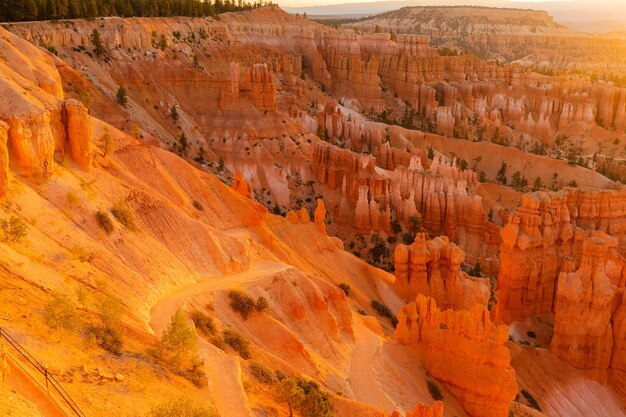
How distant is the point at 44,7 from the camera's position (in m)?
50.4

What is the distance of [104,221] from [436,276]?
738 inches

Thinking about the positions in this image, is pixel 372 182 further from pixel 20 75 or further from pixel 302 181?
pixel 20 75

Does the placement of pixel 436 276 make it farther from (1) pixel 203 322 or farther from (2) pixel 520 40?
(2) pixel 520 40

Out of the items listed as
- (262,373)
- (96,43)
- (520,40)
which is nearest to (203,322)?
(262,373)

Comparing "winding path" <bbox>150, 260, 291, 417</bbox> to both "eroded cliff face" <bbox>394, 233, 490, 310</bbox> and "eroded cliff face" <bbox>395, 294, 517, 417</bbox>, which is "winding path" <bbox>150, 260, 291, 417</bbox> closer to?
"eroded cliff face" <bbox>395, 294, 517, 417</bbox>

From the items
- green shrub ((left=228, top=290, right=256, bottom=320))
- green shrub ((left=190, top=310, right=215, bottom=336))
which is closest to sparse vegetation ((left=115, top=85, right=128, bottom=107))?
green shrub ((left=228, top=290, right=256, bottom=320))

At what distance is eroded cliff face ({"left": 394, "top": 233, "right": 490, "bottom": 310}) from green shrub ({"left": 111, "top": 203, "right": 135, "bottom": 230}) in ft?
52.5

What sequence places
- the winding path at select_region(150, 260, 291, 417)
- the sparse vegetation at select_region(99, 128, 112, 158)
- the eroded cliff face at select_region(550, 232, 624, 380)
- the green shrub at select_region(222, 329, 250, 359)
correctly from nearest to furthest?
the winding path at select_region(150, 260, 291, 417), the green shrub at select_region(222, 329, 250, 359), the sparse vegetation at select_region(99, 128, 112, 158), the eroded cliff face at select_region(550, 232, 624, 380)

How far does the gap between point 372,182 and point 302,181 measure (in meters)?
6.52

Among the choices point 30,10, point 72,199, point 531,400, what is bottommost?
point 531,400

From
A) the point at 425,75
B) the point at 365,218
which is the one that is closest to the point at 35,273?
the point at 365,218

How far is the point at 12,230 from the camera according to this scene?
14.1m

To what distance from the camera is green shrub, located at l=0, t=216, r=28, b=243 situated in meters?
13.9

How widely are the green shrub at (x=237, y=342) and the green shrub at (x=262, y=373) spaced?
90cm
